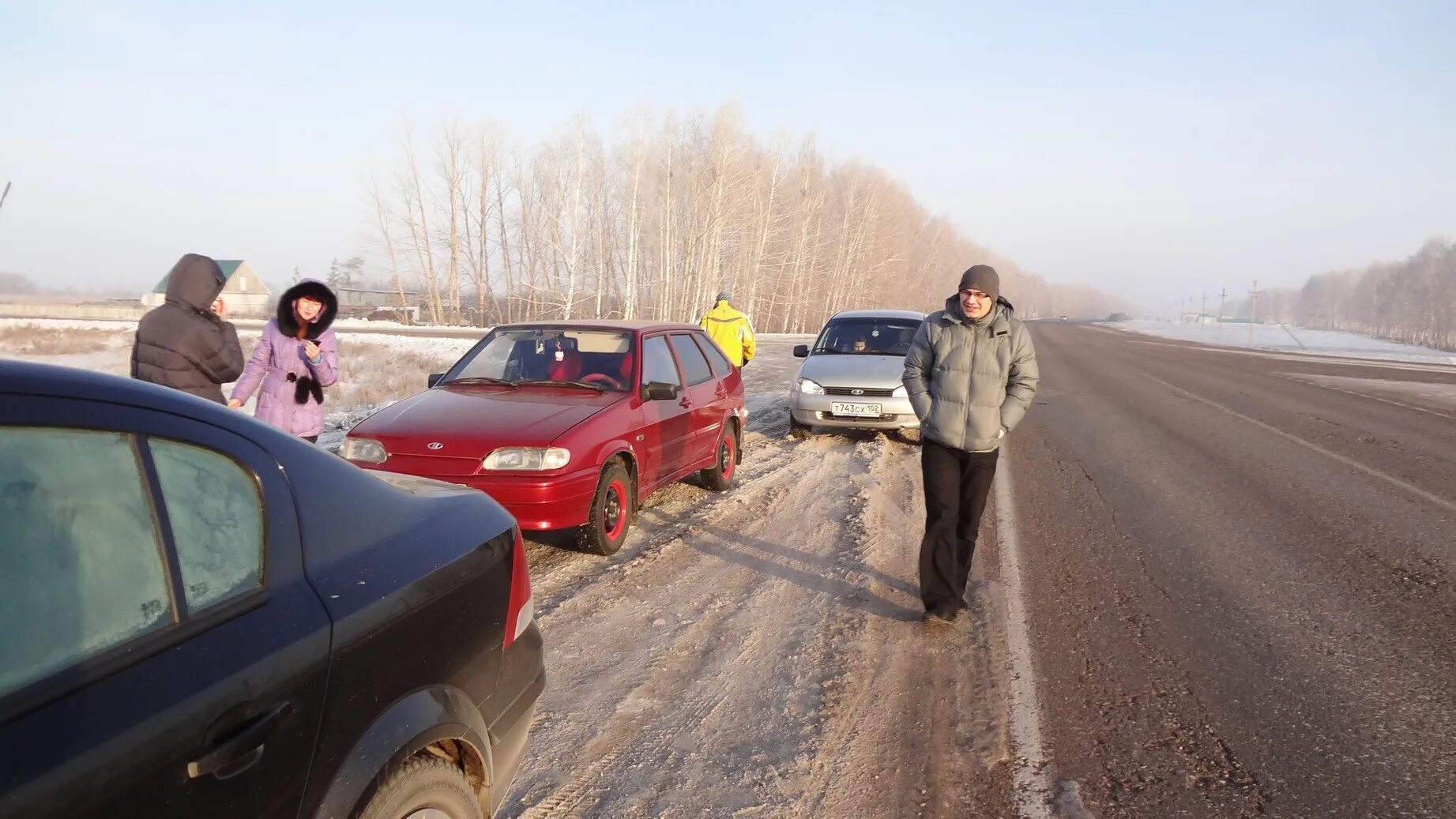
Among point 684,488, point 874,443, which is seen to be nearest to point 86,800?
point 684,488

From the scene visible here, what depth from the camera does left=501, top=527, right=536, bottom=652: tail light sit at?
8.18 feet

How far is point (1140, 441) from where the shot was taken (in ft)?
36.8

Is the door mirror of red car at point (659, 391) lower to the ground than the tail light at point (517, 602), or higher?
higher

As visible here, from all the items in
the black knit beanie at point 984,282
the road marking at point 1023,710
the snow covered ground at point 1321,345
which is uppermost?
the black knit beanie at point 984,282

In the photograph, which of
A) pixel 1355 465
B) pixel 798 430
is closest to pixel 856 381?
Answer: pixel 798 430

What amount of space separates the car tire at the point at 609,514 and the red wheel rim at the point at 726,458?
1837 mm

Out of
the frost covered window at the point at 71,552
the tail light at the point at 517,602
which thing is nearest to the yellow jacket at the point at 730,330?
the tail light at the point at 517,602

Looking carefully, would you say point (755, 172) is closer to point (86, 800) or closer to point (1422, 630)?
point (1422, 630)

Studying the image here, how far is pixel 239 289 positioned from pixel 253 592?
8755cm

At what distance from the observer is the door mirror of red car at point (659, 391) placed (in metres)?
6.44

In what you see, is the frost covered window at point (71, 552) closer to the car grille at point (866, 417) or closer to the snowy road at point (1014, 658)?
the snowy road at point (1014, 658)

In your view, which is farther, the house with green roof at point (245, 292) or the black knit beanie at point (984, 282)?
the house with green roof at point (245, 292)

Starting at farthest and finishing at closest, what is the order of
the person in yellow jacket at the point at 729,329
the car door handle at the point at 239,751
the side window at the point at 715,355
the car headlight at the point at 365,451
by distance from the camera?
the person in yellow jacket at the point at 729,329
the side window at the point at 715,355
the car headlight at the point at 365,451
the car door handle at the point at 239,751

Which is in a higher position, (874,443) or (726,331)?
(726,331)
